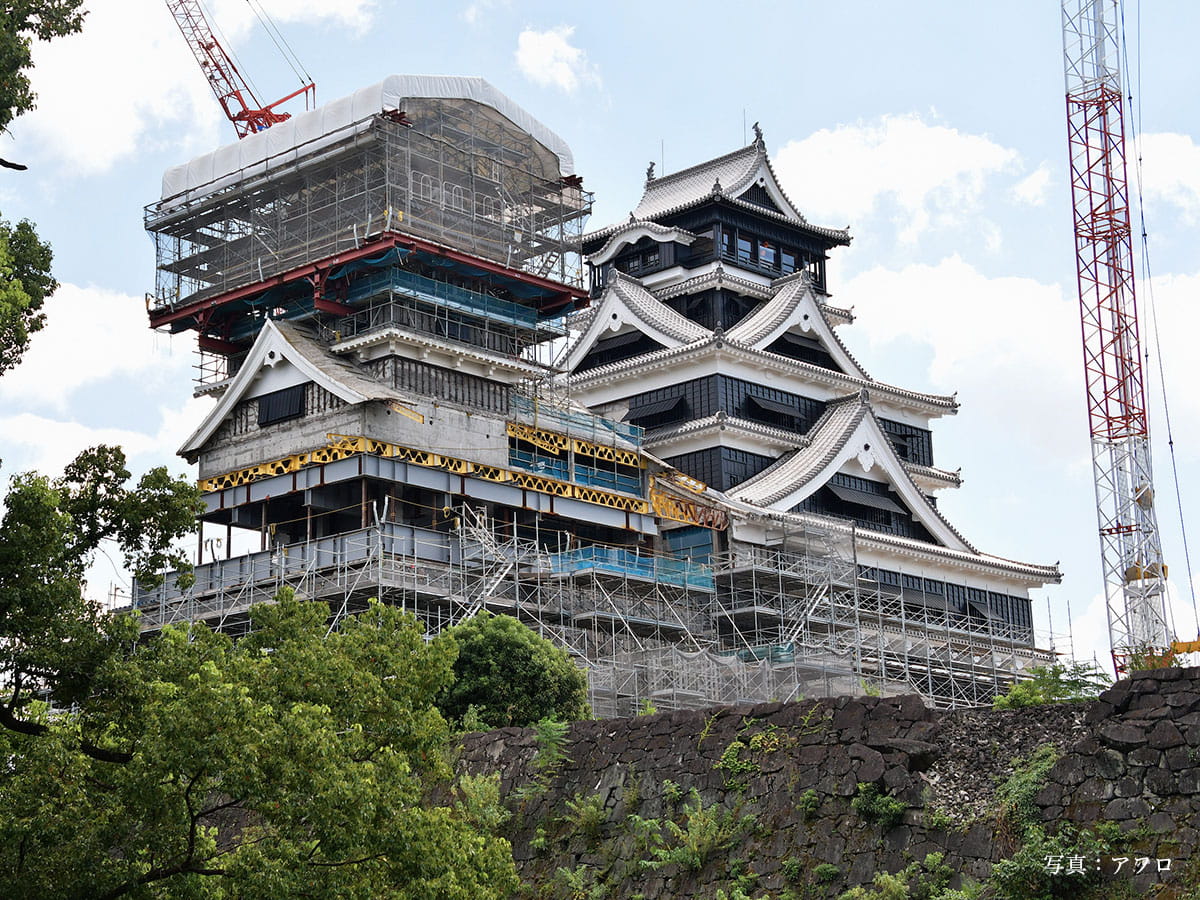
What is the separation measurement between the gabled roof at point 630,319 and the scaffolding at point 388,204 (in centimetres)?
1080

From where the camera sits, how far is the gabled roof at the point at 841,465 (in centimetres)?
6750

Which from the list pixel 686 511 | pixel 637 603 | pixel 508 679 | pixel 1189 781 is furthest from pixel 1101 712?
pixel 686 511

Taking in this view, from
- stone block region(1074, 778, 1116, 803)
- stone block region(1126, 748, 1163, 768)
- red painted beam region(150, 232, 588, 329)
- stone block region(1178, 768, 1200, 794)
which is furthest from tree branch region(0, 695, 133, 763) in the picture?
red painted beam region(150, 232, 588, 329)

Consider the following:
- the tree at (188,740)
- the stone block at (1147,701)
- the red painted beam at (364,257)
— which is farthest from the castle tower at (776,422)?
the stone block at (1147,701)

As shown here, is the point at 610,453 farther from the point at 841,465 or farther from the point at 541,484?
the point at 841,465

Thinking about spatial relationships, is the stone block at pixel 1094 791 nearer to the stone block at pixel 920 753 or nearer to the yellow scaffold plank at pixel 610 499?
the stone block at pixel 920 753

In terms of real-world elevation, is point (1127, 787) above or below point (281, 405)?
below

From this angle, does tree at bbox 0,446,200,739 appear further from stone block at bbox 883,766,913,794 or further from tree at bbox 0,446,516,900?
stone block at bbox 883,766,913,794

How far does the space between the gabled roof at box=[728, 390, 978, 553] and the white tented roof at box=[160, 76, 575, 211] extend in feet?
48.6

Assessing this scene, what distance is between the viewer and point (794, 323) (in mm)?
75500

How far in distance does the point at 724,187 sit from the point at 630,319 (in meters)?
9.17

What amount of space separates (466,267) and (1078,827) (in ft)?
134

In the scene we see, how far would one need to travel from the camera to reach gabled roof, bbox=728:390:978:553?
67.5m

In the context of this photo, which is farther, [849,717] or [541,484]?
[541,484]
